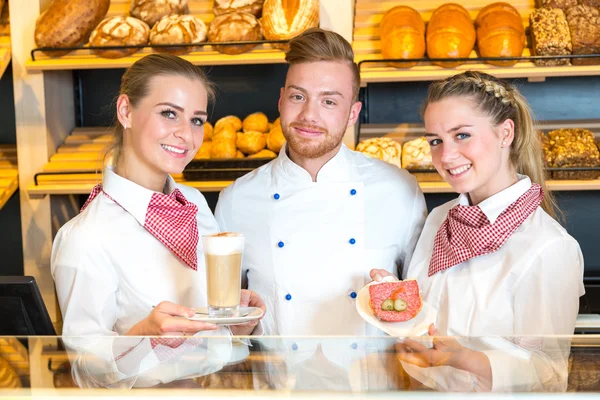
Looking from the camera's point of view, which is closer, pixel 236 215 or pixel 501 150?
pixel 501 150

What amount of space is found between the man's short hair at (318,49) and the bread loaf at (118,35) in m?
1.01

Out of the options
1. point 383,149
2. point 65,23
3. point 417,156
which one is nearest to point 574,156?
point 417,156

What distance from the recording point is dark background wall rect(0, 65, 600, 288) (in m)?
3.02

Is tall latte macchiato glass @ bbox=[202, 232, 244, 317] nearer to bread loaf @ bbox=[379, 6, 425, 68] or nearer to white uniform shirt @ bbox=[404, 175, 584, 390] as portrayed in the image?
white uniform shirt @ bbox=[404, 175, 584, 390]

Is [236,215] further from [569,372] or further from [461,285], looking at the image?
[569,372]

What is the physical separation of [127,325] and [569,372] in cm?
100

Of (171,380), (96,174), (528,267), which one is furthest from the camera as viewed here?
(96,174)

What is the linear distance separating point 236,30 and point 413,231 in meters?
1.16

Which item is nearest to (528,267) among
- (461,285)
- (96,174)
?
(461,285)

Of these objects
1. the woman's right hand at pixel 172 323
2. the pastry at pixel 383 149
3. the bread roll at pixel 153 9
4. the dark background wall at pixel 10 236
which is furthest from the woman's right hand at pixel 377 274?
the dark background wall at pixel 10 236

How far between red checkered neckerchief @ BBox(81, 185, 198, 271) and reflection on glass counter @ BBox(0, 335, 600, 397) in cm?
62

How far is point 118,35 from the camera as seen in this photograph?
2.83m

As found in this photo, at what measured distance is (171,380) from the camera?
0.91m

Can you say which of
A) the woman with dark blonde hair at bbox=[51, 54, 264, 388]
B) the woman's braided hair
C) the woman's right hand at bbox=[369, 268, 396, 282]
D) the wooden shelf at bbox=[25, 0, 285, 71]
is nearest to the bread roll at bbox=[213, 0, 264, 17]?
the wooden shelf at bbox=[25, 0, 285, 71]
